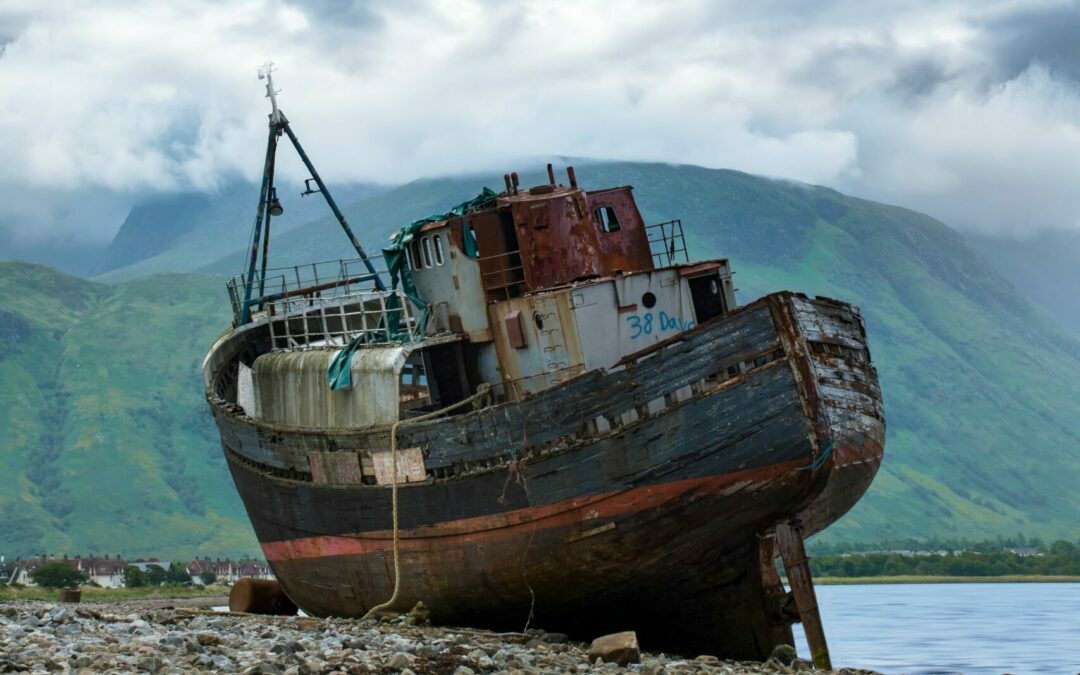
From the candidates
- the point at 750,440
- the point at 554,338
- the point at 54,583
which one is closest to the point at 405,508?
the point at 554,338

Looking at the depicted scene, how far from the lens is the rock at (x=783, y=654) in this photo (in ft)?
67.1

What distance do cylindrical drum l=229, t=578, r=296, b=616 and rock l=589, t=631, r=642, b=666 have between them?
12507 mm

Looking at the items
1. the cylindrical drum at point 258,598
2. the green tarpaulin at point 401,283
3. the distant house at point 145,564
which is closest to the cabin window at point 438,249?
the green tarpaulin at point 401,283

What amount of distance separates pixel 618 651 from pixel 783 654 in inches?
142

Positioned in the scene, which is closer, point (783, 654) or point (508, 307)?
point (783, 654)

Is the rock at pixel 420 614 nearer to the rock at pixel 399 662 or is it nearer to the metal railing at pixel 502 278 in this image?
the metal railing at pixel 502 278

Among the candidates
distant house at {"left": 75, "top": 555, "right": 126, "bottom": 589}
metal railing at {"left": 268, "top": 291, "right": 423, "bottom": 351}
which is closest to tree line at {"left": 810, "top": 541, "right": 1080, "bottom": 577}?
distant house at {"left": 75, "top": 555, "right": 126, "bottom": 589}

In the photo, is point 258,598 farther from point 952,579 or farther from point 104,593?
point 952,579

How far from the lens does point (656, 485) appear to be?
66.4ft

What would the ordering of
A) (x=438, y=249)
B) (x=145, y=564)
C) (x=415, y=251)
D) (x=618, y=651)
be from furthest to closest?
(x=145, y=564) → (x=415, y=251) → (x=438, y=249) → (x=618, y=651)

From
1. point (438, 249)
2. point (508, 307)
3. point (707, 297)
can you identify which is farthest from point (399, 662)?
point (438, 249)

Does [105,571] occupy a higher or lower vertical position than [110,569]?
lower

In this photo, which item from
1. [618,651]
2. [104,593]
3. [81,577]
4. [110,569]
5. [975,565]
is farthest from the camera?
[110,569]

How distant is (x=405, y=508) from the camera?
2292 cm
